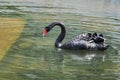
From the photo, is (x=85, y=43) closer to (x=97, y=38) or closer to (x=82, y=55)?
(x=97, y=38)

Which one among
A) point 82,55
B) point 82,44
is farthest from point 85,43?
point 82,55

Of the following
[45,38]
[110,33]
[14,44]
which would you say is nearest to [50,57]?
[14,44]

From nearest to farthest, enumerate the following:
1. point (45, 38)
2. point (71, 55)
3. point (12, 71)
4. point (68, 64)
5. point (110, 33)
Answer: point (12, 71) → point (68, 64) → point (71, 55) → point (45, 38) → point (110, 33)

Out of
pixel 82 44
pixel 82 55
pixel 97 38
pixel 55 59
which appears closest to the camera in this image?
pixel 55 59

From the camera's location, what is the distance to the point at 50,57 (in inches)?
420

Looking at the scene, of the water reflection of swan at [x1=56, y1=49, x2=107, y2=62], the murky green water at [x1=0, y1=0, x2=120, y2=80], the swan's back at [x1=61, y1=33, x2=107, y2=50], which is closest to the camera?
the murky green water at [x1=0, y1=0, x2=120, y2=80]

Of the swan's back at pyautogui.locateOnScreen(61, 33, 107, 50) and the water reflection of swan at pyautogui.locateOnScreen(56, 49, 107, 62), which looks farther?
the swan's back at pyautogui.locateOnScreen(61, 33, 107, 50)

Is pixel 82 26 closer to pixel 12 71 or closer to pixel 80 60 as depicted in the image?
pixel 80 60

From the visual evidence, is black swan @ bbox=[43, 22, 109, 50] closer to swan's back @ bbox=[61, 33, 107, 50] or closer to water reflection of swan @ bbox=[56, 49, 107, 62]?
swan's back @ bbox=[61, 33, 107, 50]

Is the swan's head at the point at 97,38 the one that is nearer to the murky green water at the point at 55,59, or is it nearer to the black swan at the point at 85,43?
the black swan at the point at 85,43

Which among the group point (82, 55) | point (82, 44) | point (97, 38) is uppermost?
point (97, 38)

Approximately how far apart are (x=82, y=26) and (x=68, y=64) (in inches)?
230

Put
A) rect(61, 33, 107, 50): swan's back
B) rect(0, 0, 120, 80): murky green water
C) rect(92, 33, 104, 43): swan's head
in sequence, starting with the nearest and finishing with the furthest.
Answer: rect(0, 0, 120, 80): murky green water < rect(61, 33, 107, 50): swan's back < rect(92, 33, 104, 43): swan's head

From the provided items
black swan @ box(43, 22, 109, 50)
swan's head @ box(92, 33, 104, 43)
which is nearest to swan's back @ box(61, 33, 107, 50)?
black swan @ box(43, 22, 109, 50)
